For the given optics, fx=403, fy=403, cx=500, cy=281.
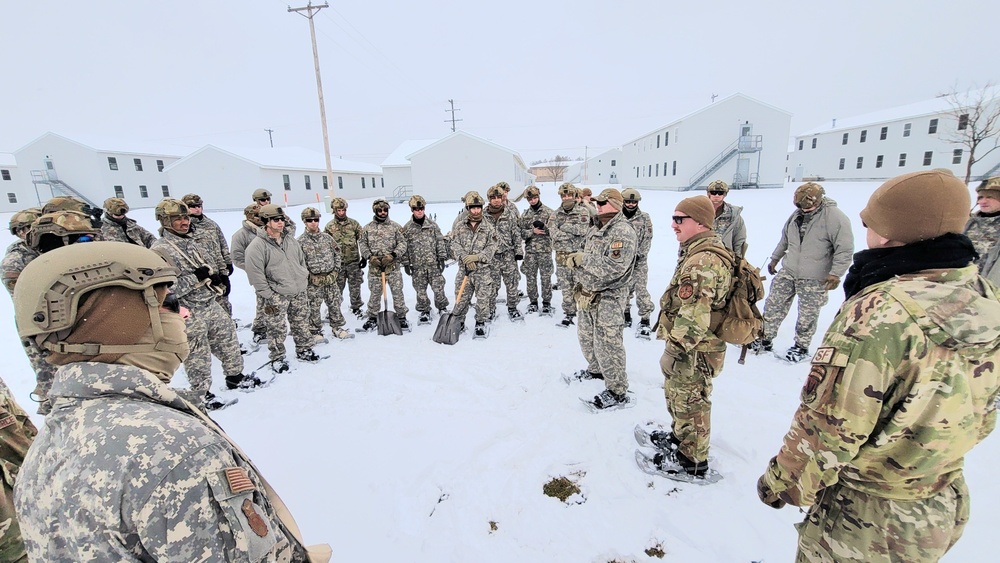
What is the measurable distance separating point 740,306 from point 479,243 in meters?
4.35

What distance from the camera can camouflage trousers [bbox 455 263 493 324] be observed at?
6.54 metres

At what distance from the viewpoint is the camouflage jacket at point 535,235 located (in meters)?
7.61

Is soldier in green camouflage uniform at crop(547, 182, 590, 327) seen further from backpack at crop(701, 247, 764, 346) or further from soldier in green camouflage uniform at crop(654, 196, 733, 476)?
backpack at crop(701, 247, 764, 346)

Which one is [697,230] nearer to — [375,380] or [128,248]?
[128,248]

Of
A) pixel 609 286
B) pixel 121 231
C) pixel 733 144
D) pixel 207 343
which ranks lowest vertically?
pixel 207 343

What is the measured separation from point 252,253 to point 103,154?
34.7m

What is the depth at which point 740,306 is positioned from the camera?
2.79 m

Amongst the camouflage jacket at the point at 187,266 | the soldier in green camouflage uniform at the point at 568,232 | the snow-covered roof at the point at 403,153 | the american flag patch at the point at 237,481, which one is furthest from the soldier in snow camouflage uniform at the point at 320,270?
the snow-covered roof at the point at 403,153

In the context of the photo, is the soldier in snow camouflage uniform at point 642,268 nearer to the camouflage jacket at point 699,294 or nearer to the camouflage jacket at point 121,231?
the camouflage jacket at point 699,294

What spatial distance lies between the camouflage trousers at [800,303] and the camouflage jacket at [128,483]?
573 cm

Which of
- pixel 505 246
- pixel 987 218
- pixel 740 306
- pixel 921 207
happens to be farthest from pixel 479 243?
pixel 987 218

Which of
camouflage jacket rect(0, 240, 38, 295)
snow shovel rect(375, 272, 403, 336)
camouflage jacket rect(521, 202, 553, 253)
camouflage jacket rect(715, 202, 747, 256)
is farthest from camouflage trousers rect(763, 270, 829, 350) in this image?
camouflage jacket rect(0, 240, 38, 295)

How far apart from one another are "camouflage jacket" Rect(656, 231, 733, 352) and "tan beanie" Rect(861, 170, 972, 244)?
1164 mm

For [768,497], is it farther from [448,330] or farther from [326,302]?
[326,302]
